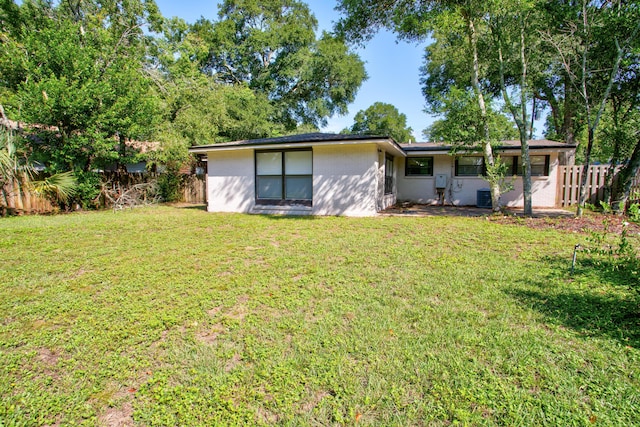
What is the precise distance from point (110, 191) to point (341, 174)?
970 centimetres

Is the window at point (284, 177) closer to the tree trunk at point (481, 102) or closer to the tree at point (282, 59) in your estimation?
the tree trunk at point (481, 102)

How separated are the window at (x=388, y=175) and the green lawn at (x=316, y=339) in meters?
7.09

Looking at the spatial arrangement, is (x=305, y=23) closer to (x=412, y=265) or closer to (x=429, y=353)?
(x=412, y=265)

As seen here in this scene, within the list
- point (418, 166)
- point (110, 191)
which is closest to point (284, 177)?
point (418, 166)

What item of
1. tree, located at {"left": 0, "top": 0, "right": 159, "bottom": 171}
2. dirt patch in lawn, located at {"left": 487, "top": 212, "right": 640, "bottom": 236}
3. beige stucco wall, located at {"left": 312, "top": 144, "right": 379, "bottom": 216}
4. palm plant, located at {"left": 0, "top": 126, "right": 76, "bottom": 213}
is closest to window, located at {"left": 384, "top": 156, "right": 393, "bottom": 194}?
beige stucco wall, located at {"left": 312, "top": 144, "right": 379, "bottom": 216}

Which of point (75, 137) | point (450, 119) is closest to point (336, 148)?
point (450, 119)

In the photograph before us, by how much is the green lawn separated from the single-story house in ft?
17.2

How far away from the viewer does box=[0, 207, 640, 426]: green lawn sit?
212cm

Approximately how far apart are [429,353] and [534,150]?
41.5 ft

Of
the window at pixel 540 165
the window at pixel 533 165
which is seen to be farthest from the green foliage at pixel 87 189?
the window at pixel 540 165

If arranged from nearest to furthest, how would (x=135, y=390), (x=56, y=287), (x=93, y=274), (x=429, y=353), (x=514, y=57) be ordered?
(x=135, y=390) < (x=429, y=353) < (x=56, y=287) < (x=93, y=274) < (x=514, y=57)

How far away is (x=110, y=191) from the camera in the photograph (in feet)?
42.4

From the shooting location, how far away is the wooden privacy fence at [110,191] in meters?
10.9

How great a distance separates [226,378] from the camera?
2.41 meters
